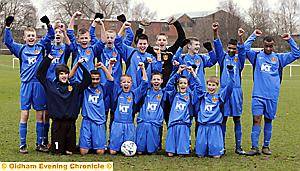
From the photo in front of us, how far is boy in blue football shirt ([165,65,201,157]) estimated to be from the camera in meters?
9.01

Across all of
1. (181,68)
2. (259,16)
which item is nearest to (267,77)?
(181,68)

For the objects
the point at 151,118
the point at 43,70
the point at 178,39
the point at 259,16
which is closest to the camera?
the point at 43,70

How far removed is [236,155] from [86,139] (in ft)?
8.70

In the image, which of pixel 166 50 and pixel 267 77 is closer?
pixel 267 77

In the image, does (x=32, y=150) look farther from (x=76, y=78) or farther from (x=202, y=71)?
(x=202, y=71)

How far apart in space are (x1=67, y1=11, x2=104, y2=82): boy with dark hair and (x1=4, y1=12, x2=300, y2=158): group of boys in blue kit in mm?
18

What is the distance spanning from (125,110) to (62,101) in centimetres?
109

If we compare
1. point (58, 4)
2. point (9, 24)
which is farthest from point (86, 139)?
point (58, 4)

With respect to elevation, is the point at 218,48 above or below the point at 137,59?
above

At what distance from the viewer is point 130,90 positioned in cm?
923

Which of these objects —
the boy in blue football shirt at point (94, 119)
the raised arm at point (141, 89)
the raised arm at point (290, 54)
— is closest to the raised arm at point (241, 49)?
the raised arm at point (290, 54)

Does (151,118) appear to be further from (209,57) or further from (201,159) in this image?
(209,57)

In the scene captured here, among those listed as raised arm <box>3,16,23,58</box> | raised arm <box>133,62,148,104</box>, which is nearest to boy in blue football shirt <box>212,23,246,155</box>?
raised arm <box>133,62,148,104</box>

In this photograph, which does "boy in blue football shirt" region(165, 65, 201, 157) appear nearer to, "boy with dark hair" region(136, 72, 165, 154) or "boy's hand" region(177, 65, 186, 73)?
"boy's hand" region(177, 65, 186, 73)
